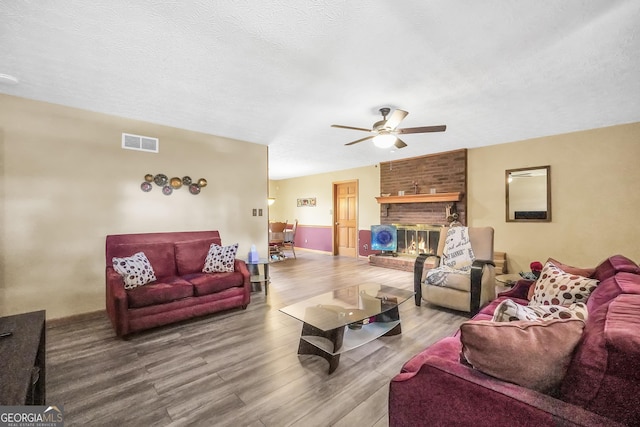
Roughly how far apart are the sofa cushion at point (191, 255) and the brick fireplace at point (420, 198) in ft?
13.1

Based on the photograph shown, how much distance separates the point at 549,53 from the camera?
7.17 ft

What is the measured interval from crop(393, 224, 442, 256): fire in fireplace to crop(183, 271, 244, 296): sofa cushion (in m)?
4.05

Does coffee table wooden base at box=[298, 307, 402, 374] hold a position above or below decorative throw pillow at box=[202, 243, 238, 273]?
below

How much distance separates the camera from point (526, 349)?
3.08 ft

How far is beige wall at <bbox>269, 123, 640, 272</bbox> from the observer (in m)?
3.80

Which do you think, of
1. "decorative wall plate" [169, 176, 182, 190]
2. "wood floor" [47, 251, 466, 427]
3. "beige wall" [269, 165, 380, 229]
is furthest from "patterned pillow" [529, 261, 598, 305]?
"beige wall" [269, 165, 380, 229]

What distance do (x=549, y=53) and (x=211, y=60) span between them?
2.80 metres

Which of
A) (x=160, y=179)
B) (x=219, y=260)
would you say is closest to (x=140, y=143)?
(x=160, y=179)

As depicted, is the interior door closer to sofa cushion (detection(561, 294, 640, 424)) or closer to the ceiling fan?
the ceiling fan

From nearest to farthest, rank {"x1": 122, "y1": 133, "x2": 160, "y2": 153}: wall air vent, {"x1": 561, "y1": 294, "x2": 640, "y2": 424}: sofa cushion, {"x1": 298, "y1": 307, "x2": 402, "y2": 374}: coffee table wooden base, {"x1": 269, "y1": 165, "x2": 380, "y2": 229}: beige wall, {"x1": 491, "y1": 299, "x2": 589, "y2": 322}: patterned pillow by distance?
{"x1": 561, "y1": 294, "x2": 640, "y2": 424}: sofa cushion
{"x1": 491, "y1": 299, "x2": 589, "y2": 322}: patterned pillow
{"x1": 298, "y1": 307, "x2": 402, "y2": 374}: coffee table wooden base
{"x1": 122, "y1": 133, "x2": 160, "y2": 153}: wall air vent
{"x1": 269, "y1": 165, "x2": 380, "y2": 229}: beige wall

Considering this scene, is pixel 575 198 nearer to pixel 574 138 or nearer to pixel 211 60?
pixel 574 138

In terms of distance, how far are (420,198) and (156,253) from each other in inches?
193

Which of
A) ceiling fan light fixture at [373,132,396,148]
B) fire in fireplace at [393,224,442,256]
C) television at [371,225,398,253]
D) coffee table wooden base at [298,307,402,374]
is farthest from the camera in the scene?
television at [371,225,398,253]

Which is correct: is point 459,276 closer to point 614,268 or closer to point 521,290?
point 521,290
